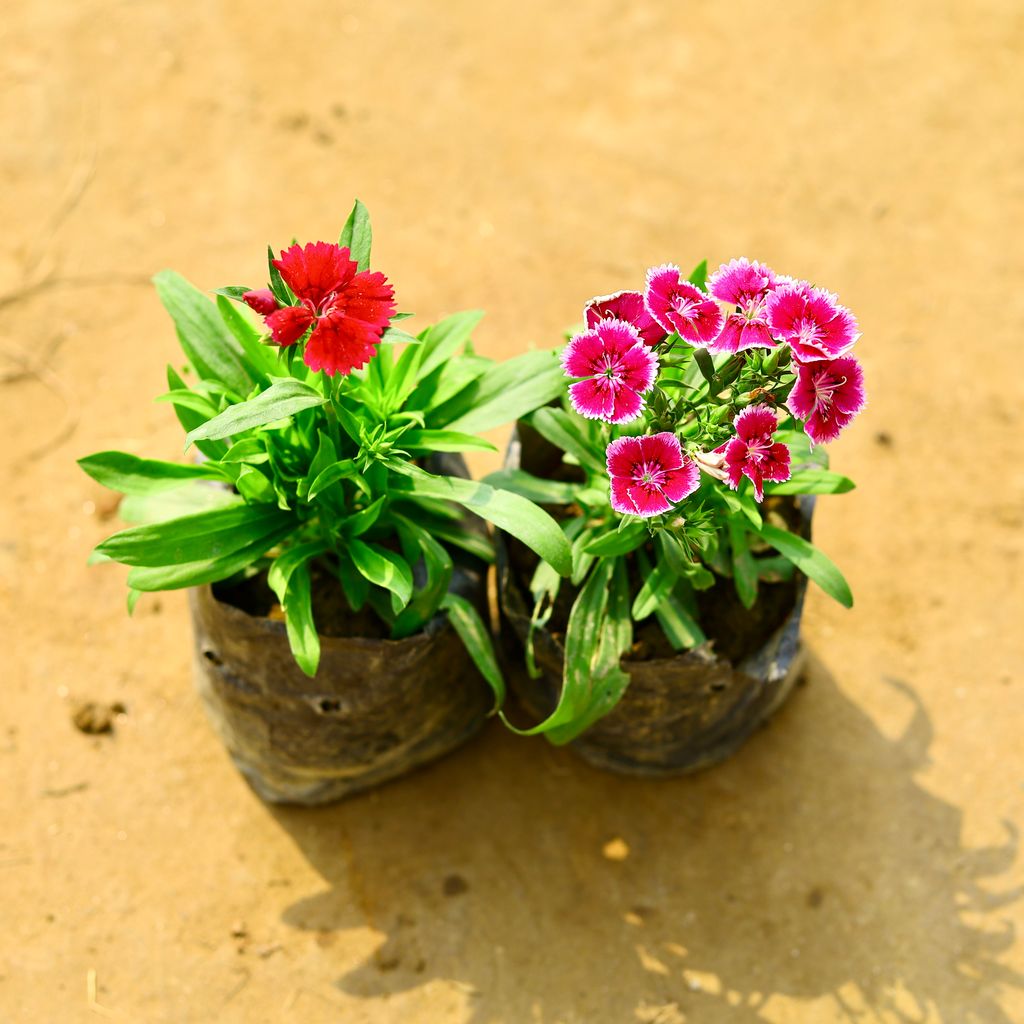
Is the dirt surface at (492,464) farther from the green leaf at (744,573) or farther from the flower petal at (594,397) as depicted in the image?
the flower petal at (594,397)

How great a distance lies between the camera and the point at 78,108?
16.6 feet

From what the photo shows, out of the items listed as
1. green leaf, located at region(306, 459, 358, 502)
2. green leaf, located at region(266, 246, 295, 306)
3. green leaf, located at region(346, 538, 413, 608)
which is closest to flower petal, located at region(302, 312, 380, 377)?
green leaf, located at region(266, 246, 295, 306)

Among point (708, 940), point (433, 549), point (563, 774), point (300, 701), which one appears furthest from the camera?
point (563, 774)

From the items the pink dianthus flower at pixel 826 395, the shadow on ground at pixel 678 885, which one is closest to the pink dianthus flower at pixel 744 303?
the pink dianthus flower at pixel 826 395

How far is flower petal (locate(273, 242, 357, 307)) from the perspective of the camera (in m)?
2.35

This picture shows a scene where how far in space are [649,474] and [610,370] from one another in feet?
0.73

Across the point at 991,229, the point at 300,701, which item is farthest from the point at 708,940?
the point at 991,229

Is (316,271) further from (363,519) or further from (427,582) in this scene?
(427,582)

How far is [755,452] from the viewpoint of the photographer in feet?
7.95

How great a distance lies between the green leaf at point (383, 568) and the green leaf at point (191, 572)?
0.24 m

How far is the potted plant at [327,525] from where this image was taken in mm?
2736

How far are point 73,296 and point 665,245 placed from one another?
7.26ft

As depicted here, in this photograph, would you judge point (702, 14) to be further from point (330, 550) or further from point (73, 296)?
point (330, 550)

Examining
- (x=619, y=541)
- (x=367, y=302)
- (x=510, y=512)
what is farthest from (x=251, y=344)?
(x=619, y=541)
